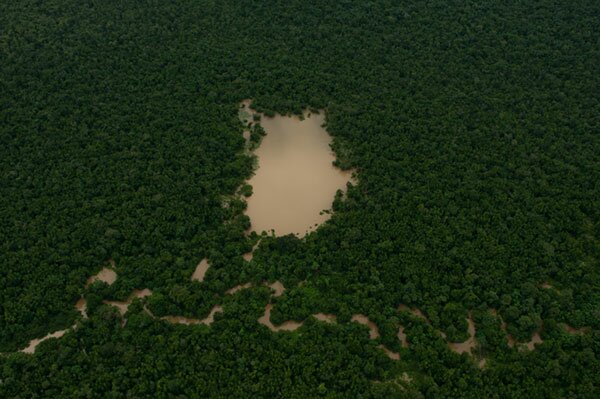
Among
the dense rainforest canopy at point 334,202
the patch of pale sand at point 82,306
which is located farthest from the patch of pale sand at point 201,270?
the patch of pale sand at point 82,306

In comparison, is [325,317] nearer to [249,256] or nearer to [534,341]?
[249,256]

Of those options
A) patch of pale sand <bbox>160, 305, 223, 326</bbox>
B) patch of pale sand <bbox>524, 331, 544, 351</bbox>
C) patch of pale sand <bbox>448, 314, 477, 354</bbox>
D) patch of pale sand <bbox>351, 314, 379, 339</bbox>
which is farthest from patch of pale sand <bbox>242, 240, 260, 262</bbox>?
patch of pale sand <bbox>524, 331, 544, 351</bbox>

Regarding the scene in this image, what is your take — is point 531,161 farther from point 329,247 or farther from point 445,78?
point 329,247

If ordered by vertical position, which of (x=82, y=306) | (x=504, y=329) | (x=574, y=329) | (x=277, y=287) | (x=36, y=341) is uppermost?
(x=277, y=287)

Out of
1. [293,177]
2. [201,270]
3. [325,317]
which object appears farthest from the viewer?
[293,177]

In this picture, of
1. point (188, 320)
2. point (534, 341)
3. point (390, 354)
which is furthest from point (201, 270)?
point (534, 341)

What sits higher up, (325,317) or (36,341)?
(325,317)

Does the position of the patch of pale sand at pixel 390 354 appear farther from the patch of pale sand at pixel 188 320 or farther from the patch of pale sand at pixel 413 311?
the patch of pale sand at pixel 188 320
